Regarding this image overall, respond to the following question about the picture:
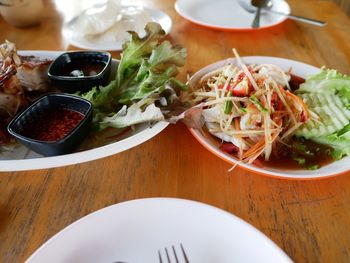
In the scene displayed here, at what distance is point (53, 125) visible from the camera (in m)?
0.95

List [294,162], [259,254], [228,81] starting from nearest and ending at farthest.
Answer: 1. [259,254]
2. [294,162]
3. [228,81]

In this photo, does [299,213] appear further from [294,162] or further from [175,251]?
[175,251]

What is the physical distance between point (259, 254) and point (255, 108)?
0.48 meters

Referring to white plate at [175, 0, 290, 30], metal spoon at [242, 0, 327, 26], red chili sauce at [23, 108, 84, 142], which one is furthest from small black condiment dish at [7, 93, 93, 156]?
metal spoon at [242, 0, 327, 26]

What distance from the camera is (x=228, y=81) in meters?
1.06

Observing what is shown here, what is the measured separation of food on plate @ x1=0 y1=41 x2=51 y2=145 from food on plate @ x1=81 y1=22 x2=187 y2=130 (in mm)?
196

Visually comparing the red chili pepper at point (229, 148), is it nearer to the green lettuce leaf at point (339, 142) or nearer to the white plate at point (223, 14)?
the green lettuce leaf at point (339, 142)

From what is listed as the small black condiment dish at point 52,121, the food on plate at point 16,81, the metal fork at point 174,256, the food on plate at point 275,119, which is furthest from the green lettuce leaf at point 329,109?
the food on plate at point 16,81

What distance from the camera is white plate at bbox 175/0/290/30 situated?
63.5 inches

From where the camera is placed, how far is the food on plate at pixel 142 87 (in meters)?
0.91

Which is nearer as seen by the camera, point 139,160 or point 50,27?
point 139,160

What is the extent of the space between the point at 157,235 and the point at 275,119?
53cm

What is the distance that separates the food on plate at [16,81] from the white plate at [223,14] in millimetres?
832

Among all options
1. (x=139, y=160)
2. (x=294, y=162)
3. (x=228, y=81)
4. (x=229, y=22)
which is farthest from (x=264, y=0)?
(x=139, y=160)
